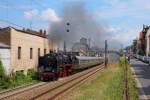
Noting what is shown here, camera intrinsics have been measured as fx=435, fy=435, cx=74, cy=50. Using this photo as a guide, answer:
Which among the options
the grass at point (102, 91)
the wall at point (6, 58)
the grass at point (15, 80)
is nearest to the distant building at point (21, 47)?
the wall at point (6, 58)

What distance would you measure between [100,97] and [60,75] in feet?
74.4

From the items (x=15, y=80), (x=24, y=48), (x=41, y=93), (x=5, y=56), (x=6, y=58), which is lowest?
(x=41, y=93)

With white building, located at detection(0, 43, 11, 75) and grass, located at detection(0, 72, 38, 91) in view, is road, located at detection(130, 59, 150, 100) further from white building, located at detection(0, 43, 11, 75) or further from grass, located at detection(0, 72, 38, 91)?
white building, located at detection(0, 43, 11, 75)

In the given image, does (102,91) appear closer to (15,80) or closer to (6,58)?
(15,80)

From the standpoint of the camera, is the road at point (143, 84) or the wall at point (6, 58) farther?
the wall at point (6, 58)

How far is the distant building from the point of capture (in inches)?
1619

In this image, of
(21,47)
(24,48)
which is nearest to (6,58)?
(21,47)

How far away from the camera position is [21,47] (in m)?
44.8

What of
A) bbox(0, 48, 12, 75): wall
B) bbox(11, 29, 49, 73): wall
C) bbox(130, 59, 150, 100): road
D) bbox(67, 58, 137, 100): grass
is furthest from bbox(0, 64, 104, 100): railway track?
bbox(11, 29, 49, 73): wall

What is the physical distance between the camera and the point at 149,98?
23.4 metres

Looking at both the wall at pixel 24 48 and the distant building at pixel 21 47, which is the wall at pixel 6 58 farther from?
the wall at pixel 24 48

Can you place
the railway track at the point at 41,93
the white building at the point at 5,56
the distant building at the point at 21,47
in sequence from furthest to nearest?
1. the distant building at the point at 21,47
2. the white building at the point at 5,56
3. the railway track at the point at 41,93

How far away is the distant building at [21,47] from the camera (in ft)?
135

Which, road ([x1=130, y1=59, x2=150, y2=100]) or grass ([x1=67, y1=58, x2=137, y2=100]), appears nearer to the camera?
grass ([x1=67, y1=58, x2=137, y2=100])
